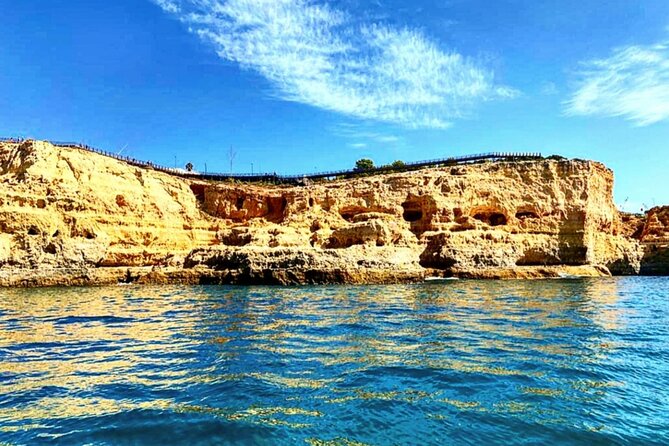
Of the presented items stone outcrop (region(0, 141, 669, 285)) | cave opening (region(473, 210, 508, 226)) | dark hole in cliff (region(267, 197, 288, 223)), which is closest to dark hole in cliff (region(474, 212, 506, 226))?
cave opening (region(473, 210, 508, 226))

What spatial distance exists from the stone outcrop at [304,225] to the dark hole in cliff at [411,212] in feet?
0.38

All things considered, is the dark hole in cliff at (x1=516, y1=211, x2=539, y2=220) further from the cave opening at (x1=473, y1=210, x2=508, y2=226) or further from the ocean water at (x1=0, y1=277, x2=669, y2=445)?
the ocean water at (x1=0, y1=277, x2=669, y2=445)

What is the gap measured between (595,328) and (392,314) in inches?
250

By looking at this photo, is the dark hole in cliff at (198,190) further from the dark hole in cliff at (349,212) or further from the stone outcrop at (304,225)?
the dark hole in cliff at (349,212)

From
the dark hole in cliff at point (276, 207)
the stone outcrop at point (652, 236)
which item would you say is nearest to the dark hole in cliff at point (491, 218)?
the stone outcrop at point (652, 236)

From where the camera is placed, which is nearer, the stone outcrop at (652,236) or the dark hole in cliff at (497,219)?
the dark hole in cliff at (497,219)

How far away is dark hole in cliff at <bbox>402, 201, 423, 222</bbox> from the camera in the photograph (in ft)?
161

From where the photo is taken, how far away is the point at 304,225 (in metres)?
47.8

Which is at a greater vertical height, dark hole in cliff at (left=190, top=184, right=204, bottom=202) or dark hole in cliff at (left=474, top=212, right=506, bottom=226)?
dark hole in cliff at (left=190, top=184, right=204, bottom=202)

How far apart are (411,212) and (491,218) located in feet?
29.2

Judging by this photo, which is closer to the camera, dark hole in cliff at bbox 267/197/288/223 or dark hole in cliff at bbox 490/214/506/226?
dark hole in cliff at bbox 490/214/506/226

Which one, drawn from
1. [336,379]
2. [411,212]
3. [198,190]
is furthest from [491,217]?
[336,379]

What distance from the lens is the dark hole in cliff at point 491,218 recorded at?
163 ft

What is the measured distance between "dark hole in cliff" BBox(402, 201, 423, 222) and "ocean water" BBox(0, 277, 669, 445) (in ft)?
110
